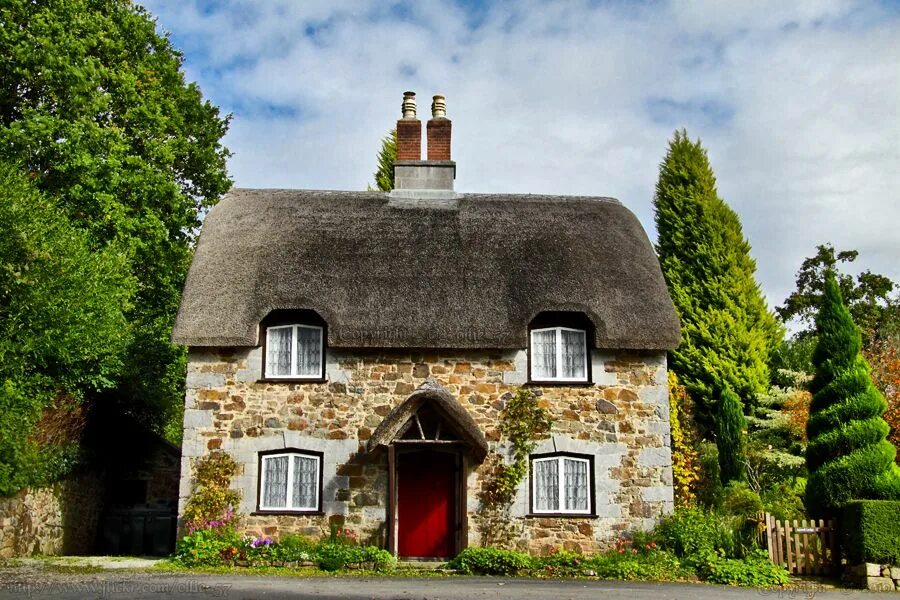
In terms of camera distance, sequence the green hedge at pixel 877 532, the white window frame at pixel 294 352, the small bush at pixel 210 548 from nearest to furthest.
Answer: the green hedge at pixel 877 532
the small bush at pixel 210 548
the white window frame at pixel 294 352

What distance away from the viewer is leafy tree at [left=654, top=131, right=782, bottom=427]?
22.0 metres

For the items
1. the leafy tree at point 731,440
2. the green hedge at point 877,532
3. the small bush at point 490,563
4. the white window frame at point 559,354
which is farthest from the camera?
the leafy tree at point 731,440

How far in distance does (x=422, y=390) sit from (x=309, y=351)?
233 centimetres

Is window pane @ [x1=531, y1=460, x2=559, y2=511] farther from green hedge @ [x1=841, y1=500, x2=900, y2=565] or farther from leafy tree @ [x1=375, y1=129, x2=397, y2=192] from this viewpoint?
leafy tree @ [x1=375, y1=129, x2=397, y2=192]

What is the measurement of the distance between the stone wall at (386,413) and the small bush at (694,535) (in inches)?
14.1

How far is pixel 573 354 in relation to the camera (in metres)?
14.9

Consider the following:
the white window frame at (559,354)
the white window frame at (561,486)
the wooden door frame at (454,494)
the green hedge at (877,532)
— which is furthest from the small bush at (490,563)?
the green hedge at (877,532)

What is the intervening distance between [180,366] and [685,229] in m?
14.4

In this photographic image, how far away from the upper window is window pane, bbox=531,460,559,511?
1498 millimetres

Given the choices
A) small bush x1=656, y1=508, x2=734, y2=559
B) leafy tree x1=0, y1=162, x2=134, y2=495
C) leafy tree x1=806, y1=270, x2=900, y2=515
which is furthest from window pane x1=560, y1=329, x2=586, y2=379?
leafy tree x1=0, y1=162, x2=134, y2=495

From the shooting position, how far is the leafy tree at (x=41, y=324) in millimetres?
14031

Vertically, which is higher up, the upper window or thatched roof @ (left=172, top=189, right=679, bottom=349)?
thatched roof @ (left=172, top=189, right=679, bottom=349)

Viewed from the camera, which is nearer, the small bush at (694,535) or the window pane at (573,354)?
the small bush at (694,535)

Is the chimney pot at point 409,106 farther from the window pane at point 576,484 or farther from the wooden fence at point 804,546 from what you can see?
the wooden fence at point 804,546
